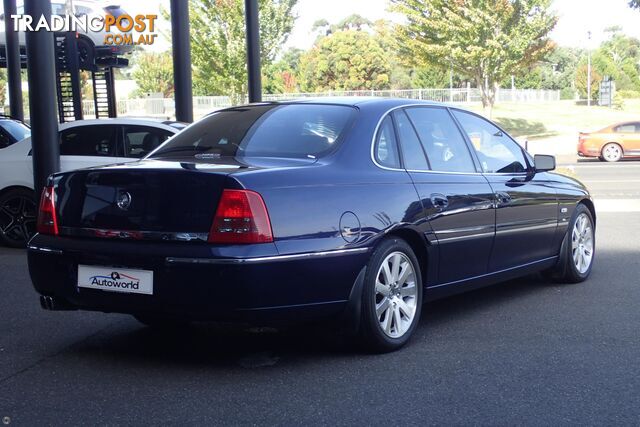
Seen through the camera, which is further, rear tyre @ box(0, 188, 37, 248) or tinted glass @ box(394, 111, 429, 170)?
rear tyre @ box(0, 188, 37, 248)

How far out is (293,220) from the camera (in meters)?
4.83

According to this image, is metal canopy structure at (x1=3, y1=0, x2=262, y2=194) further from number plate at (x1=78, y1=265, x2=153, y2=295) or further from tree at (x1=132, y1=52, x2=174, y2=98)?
tree at (x1=132, y1=52, x2=174, y2=98)

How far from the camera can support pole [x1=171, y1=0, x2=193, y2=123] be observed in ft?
45.8

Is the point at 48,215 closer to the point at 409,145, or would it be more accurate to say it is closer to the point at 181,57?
the point at 409,145

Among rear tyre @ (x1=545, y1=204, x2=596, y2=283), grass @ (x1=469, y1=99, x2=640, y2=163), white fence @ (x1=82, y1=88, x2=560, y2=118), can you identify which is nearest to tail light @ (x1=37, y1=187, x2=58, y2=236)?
rear tyre @ (x1=545, y1=204, x2=596, y2=283)

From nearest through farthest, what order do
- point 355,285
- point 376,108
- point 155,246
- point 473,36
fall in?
point 155,246, point 355,285, point 376,108, point 473,36

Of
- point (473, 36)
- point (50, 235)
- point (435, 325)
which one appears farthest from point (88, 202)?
point (473, 36)

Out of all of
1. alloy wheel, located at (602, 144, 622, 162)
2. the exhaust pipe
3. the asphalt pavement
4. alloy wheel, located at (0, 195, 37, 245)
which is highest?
the exhaust pipe

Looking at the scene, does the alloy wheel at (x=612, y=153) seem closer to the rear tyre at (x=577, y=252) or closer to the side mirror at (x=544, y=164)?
the rear tyre at (x=577, y=252)

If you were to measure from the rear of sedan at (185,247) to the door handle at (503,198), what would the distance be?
1.66 metres

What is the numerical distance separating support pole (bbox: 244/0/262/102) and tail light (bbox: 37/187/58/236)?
31.3 feet

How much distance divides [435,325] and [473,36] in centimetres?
3180

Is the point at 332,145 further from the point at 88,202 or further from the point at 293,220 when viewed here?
the point at 88,202

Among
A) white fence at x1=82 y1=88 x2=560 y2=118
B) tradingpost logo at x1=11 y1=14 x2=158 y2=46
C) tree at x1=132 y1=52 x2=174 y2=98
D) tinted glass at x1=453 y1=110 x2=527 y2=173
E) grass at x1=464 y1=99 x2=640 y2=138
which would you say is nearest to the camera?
tinted glass at x1=453 y1=110 x2=527 y2=173
